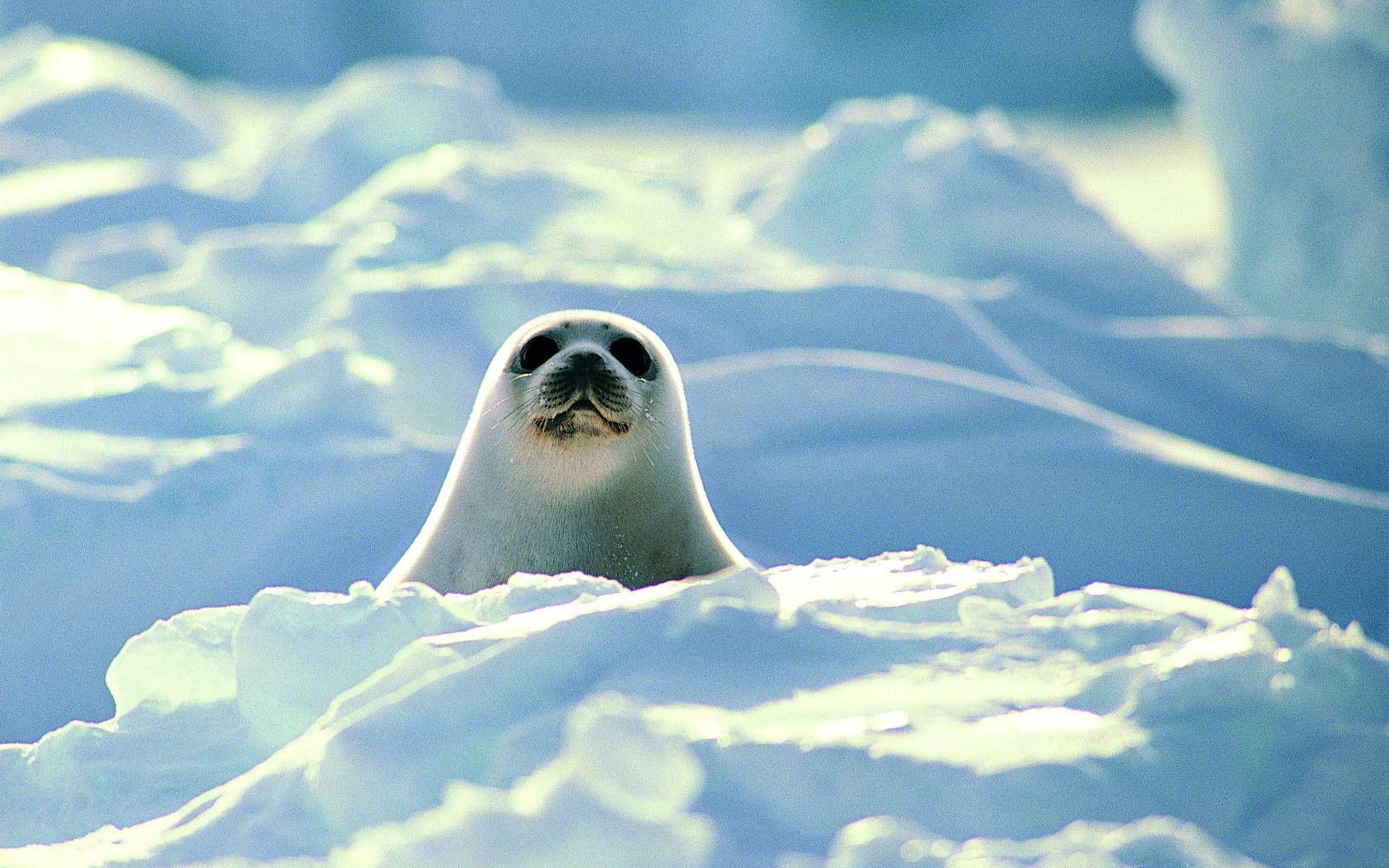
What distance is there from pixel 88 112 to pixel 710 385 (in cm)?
696

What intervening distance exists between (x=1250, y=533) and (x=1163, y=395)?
1244 millimetres

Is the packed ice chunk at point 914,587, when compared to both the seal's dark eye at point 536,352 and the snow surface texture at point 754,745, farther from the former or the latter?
the seal's dark eye at point 536,352

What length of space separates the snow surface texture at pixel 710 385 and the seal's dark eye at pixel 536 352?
3.85ft

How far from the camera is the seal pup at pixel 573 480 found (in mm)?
2689

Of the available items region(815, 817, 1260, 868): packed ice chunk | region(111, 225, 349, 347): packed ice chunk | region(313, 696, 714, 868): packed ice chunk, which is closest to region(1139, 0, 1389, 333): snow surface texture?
region(111, 225, 349, 347): packed ice chunk

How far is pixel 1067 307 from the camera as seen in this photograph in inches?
258

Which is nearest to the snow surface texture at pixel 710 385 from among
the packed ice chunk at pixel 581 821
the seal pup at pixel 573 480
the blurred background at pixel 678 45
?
the seal pup at pixel 573 480

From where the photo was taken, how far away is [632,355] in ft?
9.34

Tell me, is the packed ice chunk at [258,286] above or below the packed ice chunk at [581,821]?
above

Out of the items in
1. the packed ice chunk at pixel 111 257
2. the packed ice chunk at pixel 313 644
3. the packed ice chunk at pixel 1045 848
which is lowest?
the packed ice chunk at pixel 1045 848

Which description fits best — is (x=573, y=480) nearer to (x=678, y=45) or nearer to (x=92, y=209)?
(x=92, y=209)

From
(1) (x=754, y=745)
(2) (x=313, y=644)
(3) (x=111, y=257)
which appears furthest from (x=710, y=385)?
(3) (x=111, y=257)

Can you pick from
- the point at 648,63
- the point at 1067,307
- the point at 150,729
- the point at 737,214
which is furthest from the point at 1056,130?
the point at 150,729

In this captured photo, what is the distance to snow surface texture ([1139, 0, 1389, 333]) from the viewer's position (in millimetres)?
6988
